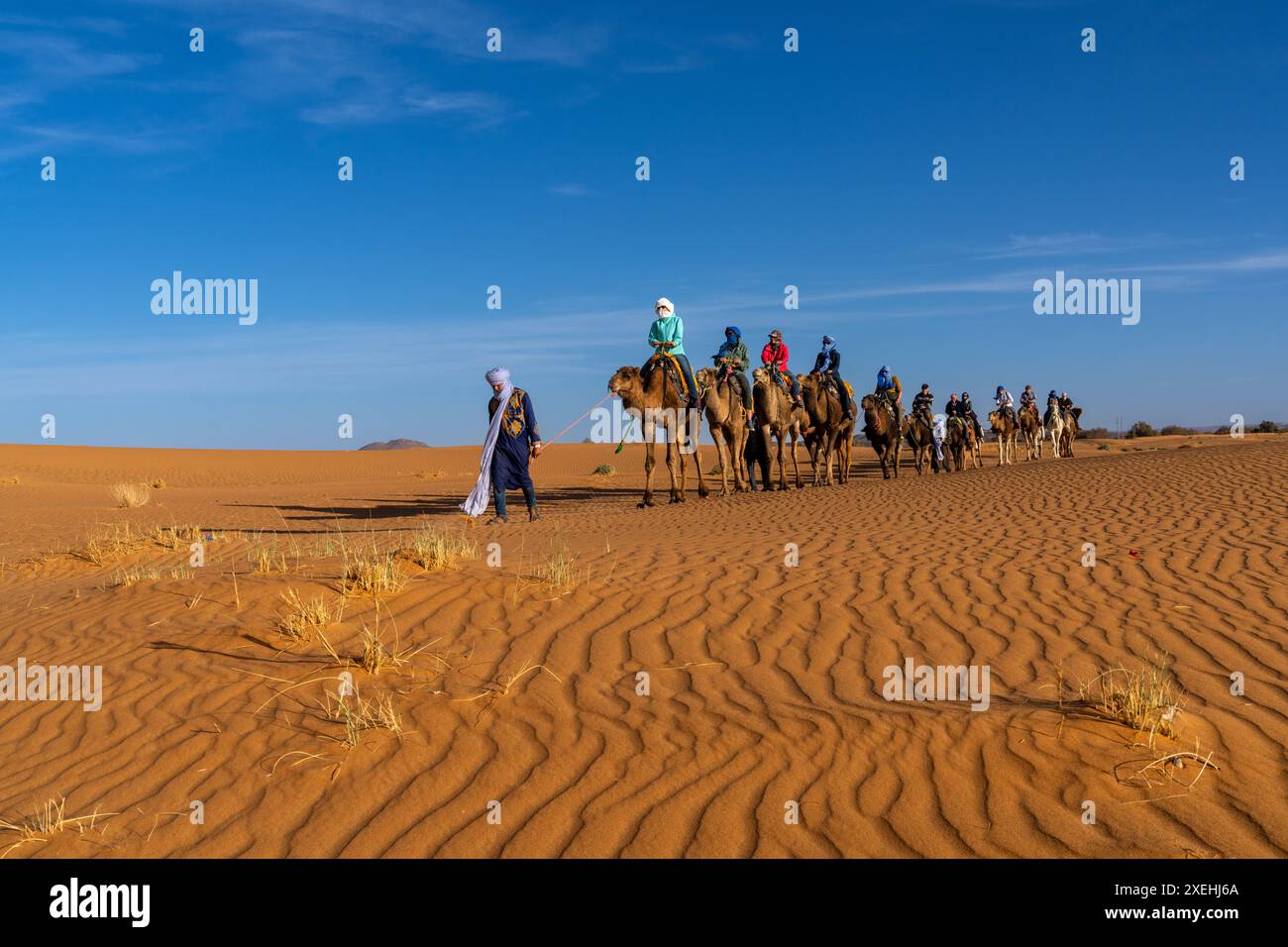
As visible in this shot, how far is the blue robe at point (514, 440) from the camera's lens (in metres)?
13.5

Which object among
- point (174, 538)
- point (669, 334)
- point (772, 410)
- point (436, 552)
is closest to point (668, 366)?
point (669, 334)

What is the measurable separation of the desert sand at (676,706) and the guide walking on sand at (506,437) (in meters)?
2.89

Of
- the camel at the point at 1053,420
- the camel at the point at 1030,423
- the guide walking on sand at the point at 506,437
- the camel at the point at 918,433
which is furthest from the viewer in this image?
the camel at the point at 1053,420

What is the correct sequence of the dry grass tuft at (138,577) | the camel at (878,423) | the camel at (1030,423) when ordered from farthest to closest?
the camel at (1030,423)
the camel at (878,423)
the dry grass tuft at (138,577)

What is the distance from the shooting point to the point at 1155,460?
70.3 feet

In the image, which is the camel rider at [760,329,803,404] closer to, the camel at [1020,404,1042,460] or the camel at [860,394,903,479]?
the camel at [860,394,903,479]

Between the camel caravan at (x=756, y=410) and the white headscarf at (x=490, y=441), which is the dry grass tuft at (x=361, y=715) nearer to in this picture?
the white headscarf at (x=490, y=441)

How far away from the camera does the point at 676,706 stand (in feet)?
18.0

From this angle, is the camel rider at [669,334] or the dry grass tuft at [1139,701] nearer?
the dry grass tuft at [1139,701]

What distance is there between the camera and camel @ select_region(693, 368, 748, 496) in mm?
18000

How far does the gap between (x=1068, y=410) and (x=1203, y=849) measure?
36.6 m
